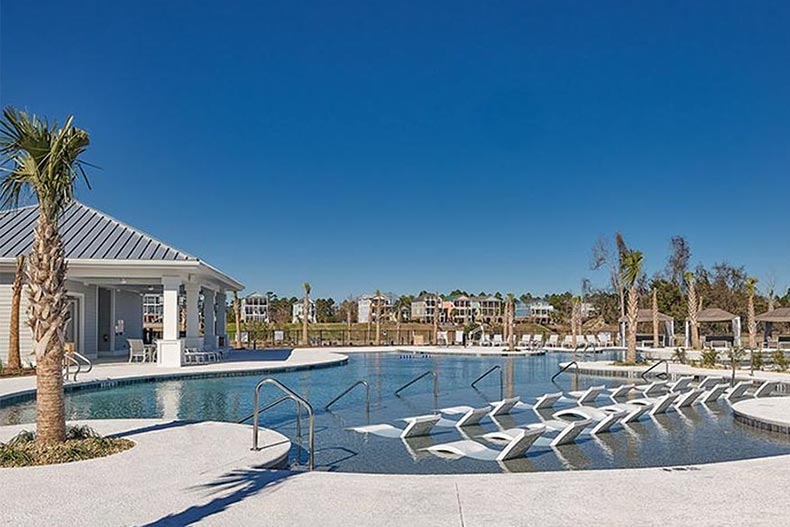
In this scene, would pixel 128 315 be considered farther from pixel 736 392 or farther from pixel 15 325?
pixel 736 392

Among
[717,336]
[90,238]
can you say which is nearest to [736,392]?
[90,238]

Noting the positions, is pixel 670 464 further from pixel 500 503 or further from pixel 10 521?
pixel 10 521

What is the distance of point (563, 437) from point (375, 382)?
9.30 meters

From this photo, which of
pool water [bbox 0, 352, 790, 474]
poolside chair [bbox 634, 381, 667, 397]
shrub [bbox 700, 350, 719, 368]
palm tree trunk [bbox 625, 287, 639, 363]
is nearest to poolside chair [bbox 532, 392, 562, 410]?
pool water [bbox 0, 352, 790, 474]

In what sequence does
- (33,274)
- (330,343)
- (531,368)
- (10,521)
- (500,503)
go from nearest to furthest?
(10,521)
(500,503)
(33,274)
(531,368)
(330,343)

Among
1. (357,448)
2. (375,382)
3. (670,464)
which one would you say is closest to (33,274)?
(357,448)

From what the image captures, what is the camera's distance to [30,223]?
22.1 m

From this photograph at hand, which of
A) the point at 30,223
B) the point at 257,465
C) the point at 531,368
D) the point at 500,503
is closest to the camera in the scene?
the point at 500,503

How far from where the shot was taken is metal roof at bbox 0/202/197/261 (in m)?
19.9

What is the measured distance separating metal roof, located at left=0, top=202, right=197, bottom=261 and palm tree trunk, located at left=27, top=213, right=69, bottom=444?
12.2 metres

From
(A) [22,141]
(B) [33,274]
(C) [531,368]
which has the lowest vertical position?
(C) [531,368]

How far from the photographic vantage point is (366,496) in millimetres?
5883

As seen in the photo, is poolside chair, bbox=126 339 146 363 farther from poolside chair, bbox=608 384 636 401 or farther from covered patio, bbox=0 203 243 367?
poolside chair, bbox=608 384 636 401

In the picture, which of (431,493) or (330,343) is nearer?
(431,493)
